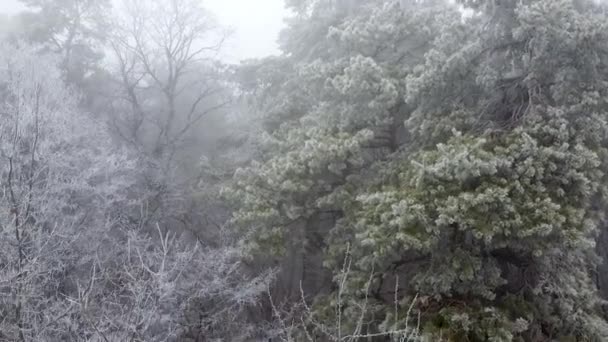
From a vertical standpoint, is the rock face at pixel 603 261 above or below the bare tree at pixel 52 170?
below

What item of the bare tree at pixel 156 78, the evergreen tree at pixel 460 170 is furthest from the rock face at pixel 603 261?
the bare tree at pixel 156 78

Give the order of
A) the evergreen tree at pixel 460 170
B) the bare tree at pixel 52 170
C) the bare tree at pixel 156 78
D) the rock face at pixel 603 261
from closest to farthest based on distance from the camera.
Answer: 1. the evergreen tree at pixel 460 170
2. the bare tree at pixel 52 170
3. the rock face at pixel 603 261
4. the bare tree at pixel 156 78

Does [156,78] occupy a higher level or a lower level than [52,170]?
higher

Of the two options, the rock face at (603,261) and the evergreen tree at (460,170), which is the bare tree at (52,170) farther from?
the rock face at (603,261)

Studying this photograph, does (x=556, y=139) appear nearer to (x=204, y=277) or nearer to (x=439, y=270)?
(x=439, y=270)

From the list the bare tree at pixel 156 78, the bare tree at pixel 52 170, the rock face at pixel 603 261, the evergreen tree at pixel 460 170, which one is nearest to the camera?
the evergreen tree at pixel 460 170

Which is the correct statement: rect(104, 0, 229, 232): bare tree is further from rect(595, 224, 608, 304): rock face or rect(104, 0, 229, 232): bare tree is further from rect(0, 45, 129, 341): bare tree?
rect(595, 224, 608, 304): rock face

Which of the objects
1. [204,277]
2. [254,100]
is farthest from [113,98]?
[204,277]

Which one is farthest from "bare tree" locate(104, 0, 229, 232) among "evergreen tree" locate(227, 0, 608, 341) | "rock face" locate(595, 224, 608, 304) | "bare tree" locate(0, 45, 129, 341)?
"rock face" locate(595, 224, 608, 304)

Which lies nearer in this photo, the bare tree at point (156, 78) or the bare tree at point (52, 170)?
the bare tree at point (52, 170)

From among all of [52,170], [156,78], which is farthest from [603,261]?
[156,78]

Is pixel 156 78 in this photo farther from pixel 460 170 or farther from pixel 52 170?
pixel 460 170

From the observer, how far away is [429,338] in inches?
252

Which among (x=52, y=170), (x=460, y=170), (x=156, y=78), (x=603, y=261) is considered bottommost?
(x=603, y=261)
